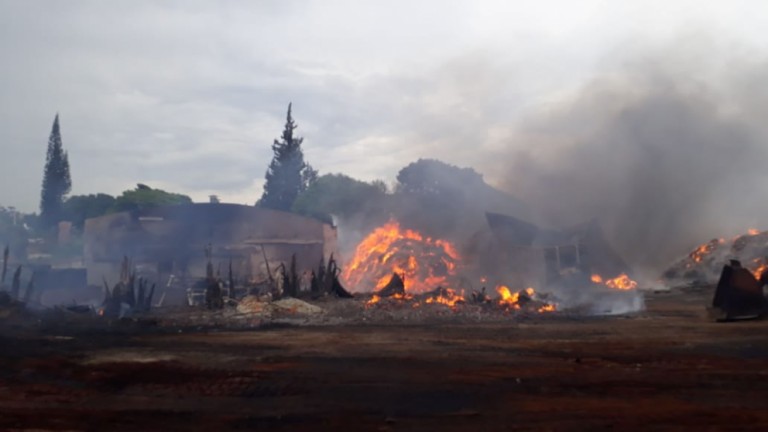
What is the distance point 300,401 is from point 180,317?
16.6 m

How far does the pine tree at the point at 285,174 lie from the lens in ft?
235

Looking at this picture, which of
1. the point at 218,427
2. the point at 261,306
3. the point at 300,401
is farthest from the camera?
the point at 261,306

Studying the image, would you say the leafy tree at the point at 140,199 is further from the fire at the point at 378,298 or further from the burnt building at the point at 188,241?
the fire at the point at 378,298

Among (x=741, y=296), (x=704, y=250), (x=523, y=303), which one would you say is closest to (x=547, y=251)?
(x=523, y=303)

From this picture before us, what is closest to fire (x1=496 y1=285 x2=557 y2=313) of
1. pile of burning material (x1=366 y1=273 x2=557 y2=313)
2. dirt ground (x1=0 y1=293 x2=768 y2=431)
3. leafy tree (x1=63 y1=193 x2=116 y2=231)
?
pile of burning material (x1=366 y1=273 x2=557 y2=313)

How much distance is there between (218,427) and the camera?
695cm

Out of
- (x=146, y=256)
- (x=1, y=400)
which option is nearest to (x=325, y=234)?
(x=146, y=256)

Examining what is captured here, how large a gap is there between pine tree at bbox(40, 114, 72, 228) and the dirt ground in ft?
197

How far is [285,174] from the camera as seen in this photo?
7331 cm

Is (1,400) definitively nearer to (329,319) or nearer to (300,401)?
(300,401)

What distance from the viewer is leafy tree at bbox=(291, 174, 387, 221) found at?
5112cm

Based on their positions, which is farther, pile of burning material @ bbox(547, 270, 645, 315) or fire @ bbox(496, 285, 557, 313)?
pile of burning material @ bbox(547, 270, 645, 315)

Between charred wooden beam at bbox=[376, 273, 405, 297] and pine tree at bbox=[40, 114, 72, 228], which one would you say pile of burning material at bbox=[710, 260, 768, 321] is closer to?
charred wooden beam at bbox=[376, 273, 405, 297]

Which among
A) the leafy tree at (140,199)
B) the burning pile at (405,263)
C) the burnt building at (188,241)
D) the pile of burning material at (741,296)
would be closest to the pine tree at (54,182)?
the leafy tree at (140,199)
